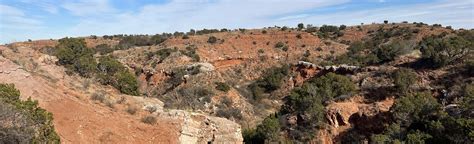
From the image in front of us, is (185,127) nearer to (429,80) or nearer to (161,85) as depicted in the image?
(429,80)

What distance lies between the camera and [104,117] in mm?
17531

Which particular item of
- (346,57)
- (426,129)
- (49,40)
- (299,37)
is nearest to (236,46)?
Result: (299,37)

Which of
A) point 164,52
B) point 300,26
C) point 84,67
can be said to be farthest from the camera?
point 300,26

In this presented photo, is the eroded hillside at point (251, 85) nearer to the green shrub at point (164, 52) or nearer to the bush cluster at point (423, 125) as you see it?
the bush cluster at point (423, 125)

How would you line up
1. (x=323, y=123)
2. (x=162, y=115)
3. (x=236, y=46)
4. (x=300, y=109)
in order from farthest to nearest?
(x=236, y=46) < (x=300, y=109) < (x=323, y=123) < (x=162, y=115)

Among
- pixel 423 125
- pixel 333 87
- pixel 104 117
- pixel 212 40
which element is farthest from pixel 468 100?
pixel 212 40

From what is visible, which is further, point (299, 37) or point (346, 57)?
point (299, 37)

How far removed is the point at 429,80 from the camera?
112 ft

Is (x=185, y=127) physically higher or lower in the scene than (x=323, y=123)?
higher

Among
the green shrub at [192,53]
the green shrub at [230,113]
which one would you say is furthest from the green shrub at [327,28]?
the green shrub at [230,113]

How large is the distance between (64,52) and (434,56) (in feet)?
93.4

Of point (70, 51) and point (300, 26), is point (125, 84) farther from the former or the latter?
point (300, 26)

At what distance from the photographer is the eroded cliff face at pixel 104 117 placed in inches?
647

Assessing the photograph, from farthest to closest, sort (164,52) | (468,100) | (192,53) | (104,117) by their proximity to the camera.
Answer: (164,52)
(192,53)
(468,100)
(104,117)
